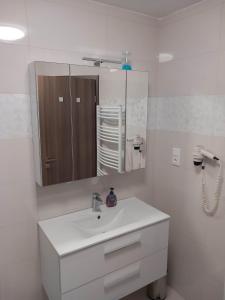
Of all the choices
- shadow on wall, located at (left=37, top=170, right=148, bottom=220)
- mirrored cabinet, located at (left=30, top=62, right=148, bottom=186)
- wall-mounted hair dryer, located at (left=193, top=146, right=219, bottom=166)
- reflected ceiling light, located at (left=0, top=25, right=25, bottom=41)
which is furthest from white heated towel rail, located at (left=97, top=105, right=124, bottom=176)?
reflected ceiling light, located at (left=0, top=25, right=25, bottom=41)

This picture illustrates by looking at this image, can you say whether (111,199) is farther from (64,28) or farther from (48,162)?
(64,28)

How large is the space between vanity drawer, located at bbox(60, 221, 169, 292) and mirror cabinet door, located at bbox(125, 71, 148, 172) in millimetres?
509

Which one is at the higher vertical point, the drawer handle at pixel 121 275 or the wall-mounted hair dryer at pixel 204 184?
the wall-mounted hair dryer at pixel 204 184

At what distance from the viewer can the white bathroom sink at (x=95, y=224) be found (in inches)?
53.8

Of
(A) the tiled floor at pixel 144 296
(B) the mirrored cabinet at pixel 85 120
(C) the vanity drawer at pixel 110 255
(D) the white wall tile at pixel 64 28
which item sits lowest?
(A) the tiled floor at pixel 144 296

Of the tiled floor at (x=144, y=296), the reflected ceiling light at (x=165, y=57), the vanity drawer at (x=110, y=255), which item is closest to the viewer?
the vanity drawer at (x=110, y=255)

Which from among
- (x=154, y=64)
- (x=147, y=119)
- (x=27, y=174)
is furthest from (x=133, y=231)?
(x=154, y=64)

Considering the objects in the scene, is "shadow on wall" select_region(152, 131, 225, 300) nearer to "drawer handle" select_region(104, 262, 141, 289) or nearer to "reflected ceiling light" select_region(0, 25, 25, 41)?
"drawer handle" select_region(104, 262, 141, 289)

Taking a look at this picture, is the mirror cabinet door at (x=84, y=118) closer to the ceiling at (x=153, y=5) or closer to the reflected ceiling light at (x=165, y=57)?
the ceiling at (x=153, y=5)

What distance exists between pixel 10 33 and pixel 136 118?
0.98m

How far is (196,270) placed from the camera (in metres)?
1.84

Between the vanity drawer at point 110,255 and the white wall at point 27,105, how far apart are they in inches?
16.9

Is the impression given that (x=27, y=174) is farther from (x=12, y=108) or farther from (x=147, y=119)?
(x=147, y=119)

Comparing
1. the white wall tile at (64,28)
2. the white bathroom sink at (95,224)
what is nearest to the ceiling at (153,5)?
the white wall tile at (64,28)
